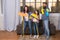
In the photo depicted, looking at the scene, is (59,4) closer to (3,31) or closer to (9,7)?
(9,7)

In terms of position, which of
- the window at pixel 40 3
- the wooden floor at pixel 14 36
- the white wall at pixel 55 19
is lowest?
the wooden floor at pixel 14 36

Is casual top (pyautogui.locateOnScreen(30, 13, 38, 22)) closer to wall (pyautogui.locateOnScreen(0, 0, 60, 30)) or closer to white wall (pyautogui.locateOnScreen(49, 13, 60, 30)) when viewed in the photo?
wall (pyautogui.locateOnScreen(0, 0, 60, 30))

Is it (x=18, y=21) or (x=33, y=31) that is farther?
(x=18, y=21)

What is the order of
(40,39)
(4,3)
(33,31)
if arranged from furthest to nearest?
1. (4,3)
2. (33,31)
3. (40,39)

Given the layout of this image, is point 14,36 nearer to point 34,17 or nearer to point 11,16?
point 11,16

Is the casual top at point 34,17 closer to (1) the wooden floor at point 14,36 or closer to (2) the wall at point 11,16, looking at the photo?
(1) the wooden floor at point 14,36

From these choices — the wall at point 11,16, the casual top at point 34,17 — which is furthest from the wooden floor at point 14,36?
the casual top at point 34,17

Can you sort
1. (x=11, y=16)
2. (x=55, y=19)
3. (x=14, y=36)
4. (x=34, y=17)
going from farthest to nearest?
1. (x=55, y=19)
2. (x=11, y=16)
3. (x=14, y=36)
4. (x=34, y=17)

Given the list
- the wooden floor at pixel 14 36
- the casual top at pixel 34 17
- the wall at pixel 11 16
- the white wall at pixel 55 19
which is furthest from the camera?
the white wall at pixel 55 19

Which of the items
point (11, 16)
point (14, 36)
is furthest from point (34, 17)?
point (11, 16)

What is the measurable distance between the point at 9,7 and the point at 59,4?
182 cm

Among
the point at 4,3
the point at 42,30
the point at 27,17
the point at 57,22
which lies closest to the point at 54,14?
the point at 57,22

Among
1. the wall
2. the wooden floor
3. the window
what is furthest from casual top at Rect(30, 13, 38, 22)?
the window

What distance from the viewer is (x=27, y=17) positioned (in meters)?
5.70
